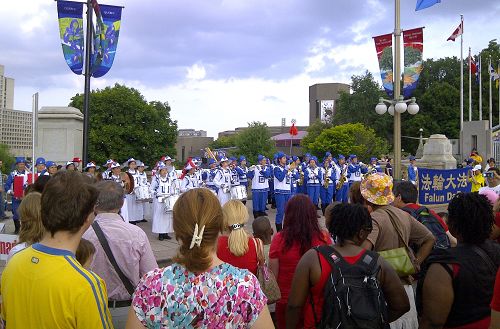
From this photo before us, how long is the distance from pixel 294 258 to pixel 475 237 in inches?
57.2

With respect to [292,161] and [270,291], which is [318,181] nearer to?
[292,161]

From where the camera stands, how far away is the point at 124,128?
46.8m

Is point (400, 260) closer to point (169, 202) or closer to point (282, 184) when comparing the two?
point (169, 202)

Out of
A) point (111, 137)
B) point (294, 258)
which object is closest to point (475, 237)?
point (294, 258)

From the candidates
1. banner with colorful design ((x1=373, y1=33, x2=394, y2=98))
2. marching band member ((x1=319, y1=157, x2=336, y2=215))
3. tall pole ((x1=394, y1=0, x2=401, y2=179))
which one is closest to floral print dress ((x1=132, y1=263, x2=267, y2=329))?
tall pole ((x1=394, y1=0, x2=401, y2=179))

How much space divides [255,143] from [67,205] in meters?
54.9

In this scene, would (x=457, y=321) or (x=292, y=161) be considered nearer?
(x=457, y=321)

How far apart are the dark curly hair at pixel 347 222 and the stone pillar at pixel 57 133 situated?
11793 mm

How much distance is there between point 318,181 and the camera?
674 inches

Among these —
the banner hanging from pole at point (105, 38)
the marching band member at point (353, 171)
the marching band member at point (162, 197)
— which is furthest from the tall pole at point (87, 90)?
the marching band member at point (353, 171)

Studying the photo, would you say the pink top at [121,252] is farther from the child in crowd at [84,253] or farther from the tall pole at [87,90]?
the tall pole at [87,90]

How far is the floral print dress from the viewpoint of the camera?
7.26 ft

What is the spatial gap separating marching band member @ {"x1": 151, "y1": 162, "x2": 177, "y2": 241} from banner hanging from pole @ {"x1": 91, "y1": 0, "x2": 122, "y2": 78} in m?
3.21

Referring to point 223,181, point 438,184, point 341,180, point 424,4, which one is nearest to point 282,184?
point 223,181
